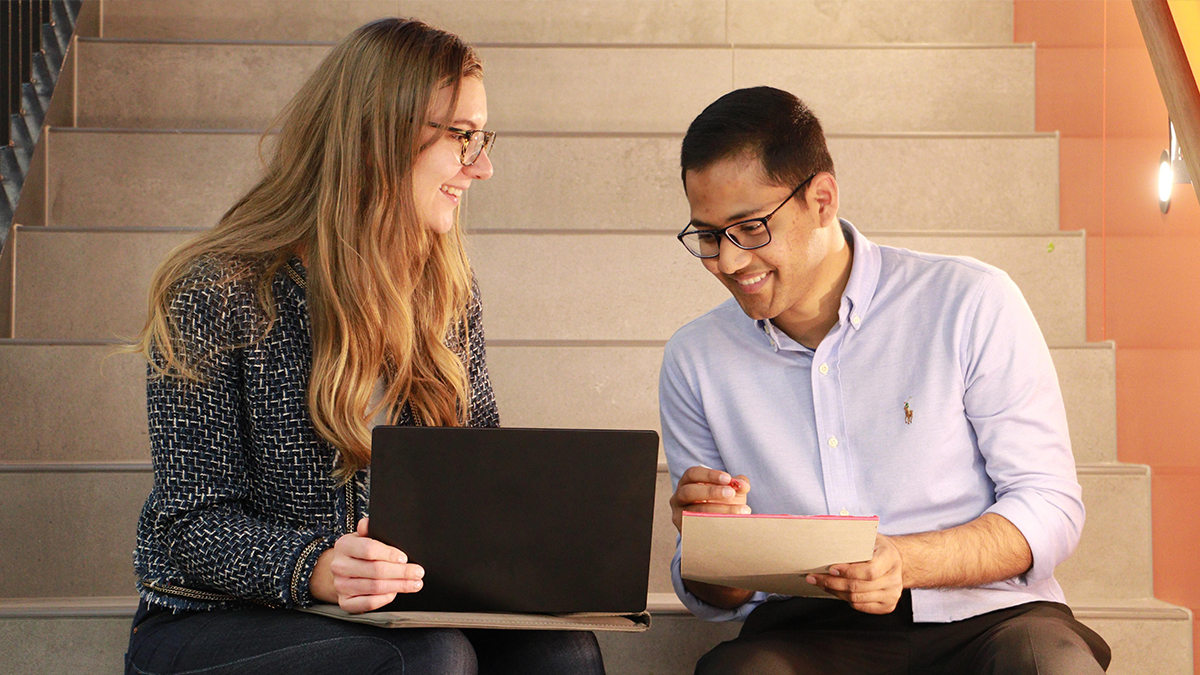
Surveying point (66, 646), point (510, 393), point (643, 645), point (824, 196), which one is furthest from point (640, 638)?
point (66, 646)

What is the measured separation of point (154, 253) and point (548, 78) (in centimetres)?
107

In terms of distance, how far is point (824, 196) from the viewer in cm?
148

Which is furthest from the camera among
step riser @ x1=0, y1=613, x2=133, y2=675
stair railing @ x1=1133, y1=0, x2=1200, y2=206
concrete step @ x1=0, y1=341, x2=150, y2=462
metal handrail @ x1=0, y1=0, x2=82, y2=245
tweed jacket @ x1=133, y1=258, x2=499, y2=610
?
metal handrail @ x1=0, y1=0, x2=82, y2=245

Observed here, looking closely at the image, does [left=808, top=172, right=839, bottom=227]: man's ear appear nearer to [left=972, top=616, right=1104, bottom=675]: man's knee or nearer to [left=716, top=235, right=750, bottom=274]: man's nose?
[left=716, top=235, right=750, bottom=274]: man's nose

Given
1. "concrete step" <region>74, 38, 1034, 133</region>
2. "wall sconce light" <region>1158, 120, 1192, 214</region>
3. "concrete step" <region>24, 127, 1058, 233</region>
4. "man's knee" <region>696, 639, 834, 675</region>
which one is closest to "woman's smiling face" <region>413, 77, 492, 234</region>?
"man's knee" <region>696, 639, 834, 675</region>

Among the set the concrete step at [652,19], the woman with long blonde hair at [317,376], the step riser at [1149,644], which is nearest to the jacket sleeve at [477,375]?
the woman with long blonde hair at [317,376]

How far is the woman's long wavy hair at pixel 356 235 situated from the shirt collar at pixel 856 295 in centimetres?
46

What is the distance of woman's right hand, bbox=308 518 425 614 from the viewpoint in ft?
3.55

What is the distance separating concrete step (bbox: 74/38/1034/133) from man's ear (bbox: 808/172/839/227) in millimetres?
1183

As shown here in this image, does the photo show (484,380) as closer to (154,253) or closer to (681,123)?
(154,253)

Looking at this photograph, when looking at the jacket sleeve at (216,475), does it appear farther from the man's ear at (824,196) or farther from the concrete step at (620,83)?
the concrete step at (620,83)

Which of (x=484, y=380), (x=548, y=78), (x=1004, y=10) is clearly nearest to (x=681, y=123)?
(x=548, y=78)

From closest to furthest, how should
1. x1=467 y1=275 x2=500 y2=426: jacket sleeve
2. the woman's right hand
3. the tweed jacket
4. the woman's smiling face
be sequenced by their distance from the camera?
the woman's right hand < the tweed jacket < the woman's smiling face < x1=467 y1=275 x2=500 y2=426: jacket sleeve

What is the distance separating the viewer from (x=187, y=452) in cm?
123
